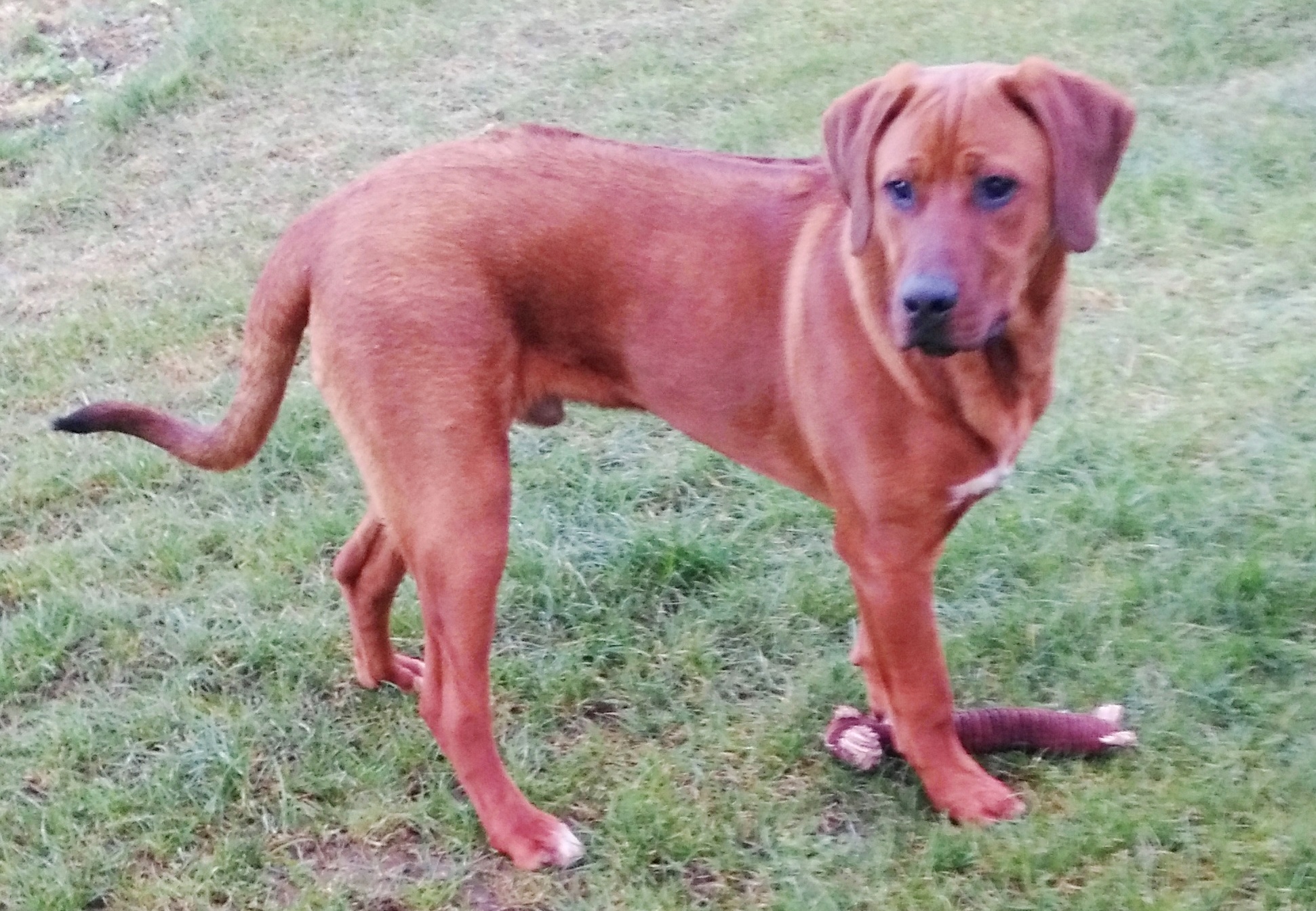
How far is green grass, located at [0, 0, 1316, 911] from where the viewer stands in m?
2.99

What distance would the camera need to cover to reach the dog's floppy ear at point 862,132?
2.69 metres

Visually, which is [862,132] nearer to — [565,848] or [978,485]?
[978,485]

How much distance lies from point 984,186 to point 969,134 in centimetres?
10

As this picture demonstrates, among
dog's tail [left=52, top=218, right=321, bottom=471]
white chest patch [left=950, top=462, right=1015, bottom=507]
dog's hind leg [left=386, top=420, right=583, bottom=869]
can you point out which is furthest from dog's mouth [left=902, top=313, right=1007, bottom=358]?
dog's tail [left=52, top=218, right=321, bottom=471]

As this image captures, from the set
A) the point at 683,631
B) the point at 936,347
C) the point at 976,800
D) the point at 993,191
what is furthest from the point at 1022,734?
the point at 993,191

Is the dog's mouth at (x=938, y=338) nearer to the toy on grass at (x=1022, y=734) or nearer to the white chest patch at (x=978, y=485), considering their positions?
the white chest patch at (x=978, y=485)

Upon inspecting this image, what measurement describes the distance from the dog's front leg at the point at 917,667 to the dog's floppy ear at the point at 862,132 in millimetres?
677

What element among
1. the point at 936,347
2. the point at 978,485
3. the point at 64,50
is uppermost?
the point at 936,347

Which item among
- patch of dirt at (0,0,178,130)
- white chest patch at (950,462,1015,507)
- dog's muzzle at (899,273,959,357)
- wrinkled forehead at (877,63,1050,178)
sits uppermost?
wrinkled forehead at (877,63,1050,178)

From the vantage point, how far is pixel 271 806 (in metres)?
3.27

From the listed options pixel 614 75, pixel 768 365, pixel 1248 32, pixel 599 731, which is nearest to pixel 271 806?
pixel 599 731

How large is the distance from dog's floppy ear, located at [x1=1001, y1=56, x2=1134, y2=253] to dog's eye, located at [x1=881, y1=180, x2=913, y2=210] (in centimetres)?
27

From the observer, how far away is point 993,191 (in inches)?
101

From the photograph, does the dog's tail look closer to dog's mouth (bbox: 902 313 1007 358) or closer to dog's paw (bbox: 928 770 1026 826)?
dog's mouth (bbox: 902 313 1007 358)
